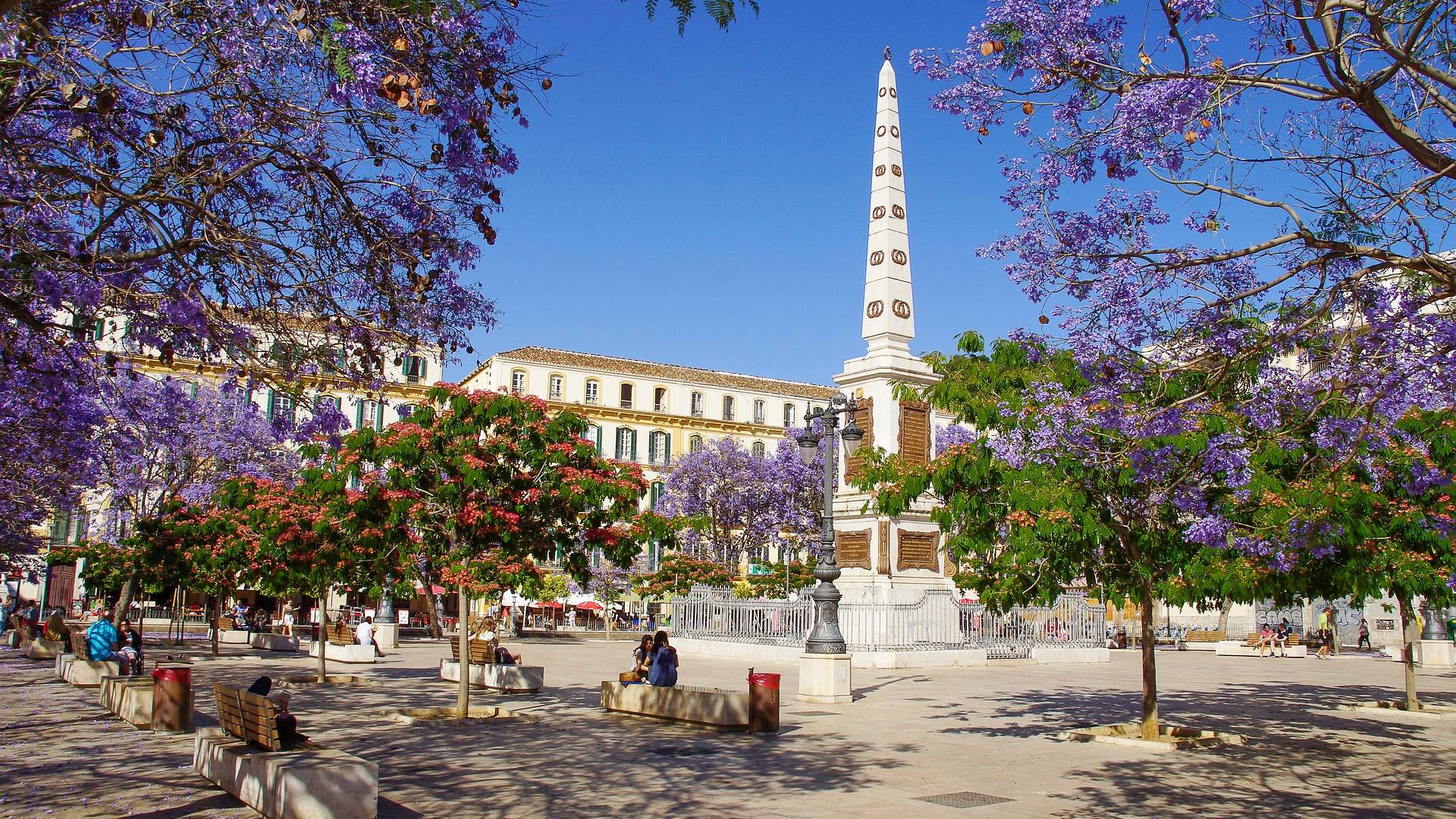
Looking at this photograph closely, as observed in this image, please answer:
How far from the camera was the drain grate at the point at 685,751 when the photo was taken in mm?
11594

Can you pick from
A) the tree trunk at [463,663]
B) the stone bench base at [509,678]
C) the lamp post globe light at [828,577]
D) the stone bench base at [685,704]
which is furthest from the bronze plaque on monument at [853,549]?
the tree trunk at [463,663]

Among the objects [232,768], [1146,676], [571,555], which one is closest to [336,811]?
[232,768]

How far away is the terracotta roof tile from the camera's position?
64562 millimetres

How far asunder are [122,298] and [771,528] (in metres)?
40.6

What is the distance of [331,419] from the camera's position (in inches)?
412

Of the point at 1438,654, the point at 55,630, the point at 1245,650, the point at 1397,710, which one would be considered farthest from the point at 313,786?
the point at 1245,650

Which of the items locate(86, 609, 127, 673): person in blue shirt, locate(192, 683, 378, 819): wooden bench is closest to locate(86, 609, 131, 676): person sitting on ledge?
locate(86, 609, 127, 673): person in blue shirt

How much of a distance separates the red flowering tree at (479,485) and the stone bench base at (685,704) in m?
1.82

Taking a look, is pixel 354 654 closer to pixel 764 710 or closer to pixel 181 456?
pixel 181 456

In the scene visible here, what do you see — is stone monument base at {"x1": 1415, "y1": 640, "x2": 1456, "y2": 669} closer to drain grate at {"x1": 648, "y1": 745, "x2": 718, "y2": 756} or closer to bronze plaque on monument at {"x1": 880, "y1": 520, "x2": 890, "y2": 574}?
bronze plaque on monument at {"x1": 880, "y1": 520, "x2": 890, "y2": 574}

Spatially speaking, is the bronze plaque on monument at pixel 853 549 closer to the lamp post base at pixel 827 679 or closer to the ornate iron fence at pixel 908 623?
the ornate iron fence at pixel 908 623

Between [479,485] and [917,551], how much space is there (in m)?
14.0

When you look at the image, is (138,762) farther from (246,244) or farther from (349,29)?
(349,29)

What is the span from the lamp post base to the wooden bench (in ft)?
29.6
